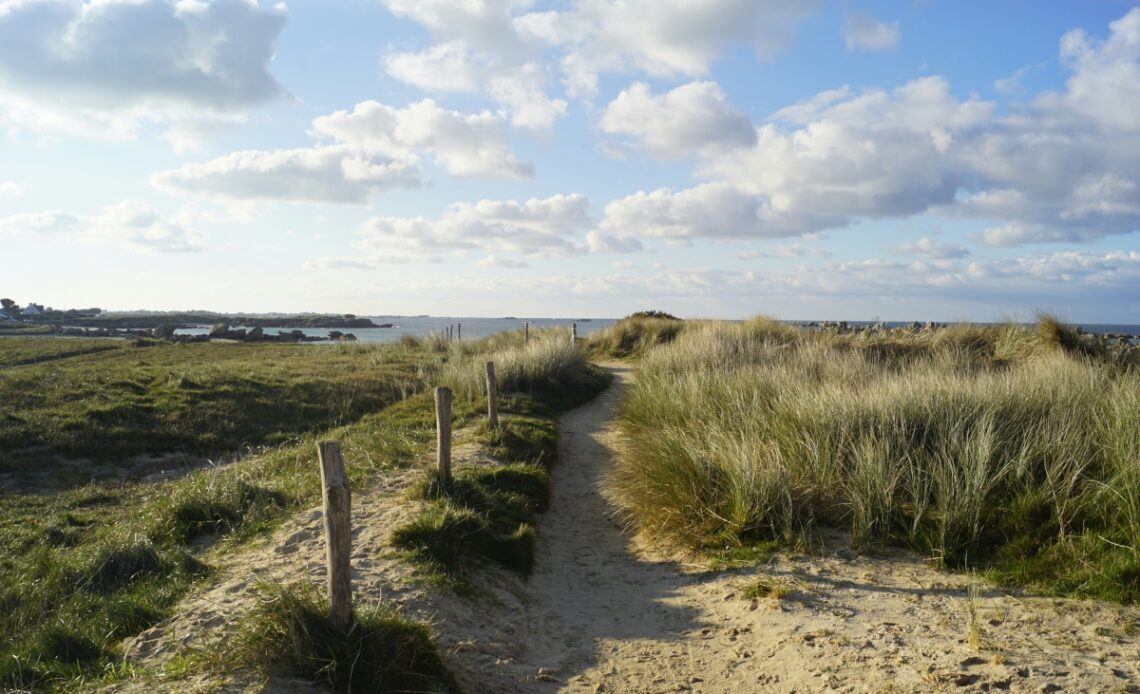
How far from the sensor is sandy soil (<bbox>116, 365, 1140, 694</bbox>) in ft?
14.8

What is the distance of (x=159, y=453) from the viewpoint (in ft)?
43.3

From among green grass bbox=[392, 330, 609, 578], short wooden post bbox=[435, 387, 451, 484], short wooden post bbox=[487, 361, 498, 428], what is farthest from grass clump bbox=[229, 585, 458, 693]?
short wooden post bbox=[487, 361, 498, 428]

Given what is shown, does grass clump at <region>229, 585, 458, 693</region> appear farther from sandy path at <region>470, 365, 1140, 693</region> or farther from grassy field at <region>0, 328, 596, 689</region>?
sandy path at <region>470, 365, 1140, 693</region>

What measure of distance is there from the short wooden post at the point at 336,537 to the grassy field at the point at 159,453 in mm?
216

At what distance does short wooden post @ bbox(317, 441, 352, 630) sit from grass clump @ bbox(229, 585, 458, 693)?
102 millimetres

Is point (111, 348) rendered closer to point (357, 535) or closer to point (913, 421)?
point (357, 535)

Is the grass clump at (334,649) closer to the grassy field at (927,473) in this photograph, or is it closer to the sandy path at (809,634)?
the sandy path at (809,634)

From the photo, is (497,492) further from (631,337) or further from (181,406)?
(631,337)

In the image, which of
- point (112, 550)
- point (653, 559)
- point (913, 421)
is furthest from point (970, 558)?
point (112, 550)

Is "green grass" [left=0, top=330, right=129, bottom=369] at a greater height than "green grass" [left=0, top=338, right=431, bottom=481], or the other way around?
"green grass" [left=0, top=330, right=129, bottom=369]

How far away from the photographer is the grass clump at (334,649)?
417 cm

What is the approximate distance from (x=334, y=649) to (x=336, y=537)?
2.12 ft

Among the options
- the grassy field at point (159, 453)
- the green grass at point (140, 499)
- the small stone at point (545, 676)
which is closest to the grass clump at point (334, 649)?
the grassy field at point (159, 453)

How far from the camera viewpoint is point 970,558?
20.1ft
